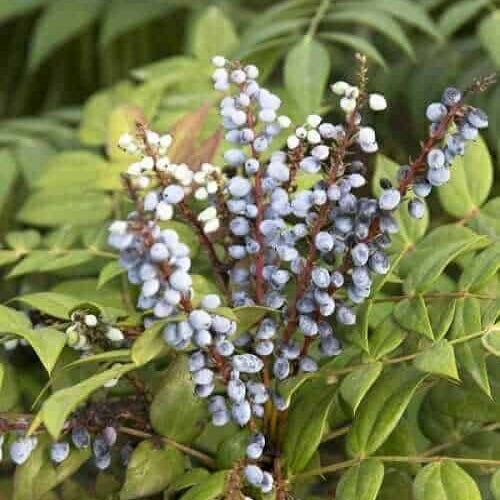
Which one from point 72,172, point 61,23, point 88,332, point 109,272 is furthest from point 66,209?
point 61,23

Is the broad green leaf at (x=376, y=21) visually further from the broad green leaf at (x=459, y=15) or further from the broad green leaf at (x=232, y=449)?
the broad green leaf at (x=232, y=449)

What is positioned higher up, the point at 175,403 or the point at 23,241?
the point at 23,241

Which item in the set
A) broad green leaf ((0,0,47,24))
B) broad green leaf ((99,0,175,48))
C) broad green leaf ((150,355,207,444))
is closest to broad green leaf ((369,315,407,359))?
broad green leaf ((150,355,207,444))

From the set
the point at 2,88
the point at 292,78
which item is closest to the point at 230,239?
the point at 292,78

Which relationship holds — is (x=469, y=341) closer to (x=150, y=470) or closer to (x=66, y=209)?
(x=150, y=470)

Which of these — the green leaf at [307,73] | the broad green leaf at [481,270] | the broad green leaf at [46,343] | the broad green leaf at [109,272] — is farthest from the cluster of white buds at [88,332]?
the green leaf at [307,73]

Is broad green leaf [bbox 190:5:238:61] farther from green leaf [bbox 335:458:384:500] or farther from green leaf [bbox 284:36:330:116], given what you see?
green leaf [bbox 335:458:384:500]

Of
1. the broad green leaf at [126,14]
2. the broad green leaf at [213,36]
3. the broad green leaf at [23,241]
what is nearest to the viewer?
the broad green leaf at [23,241]
